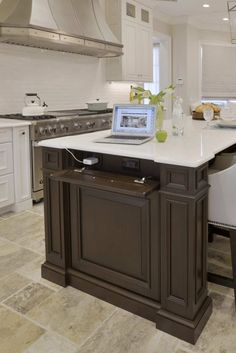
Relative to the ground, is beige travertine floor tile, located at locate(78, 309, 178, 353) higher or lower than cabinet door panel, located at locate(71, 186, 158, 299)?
lower

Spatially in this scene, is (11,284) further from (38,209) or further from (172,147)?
(38,209)

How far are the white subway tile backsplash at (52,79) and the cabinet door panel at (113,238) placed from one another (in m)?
2.66

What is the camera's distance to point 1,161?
3537mm

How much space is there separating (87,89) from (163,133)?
12.6 feet

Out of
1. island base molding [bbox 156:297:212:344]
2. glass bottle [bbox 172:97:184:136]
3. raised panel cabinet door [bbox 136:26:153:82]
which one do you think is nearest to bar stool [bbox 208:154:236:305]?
island base molding [bbox 156:297:212:344]

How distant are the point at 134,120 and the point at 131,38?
4.13 metres

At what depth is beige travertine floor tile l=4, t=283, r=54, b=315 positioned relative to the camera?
2098 millimetres

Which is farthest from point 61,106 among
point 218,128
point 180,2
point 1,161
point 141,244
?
point 141,244

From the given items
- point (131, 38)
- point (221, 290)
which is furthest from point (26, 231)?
point (131, 38)

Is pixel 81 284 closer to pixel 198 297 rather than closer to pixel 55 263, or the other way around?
pixel 55 263

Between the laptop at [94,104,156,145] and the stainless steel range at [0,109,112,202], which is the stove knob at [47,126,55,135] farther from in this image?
the laptop at [94,104,156,145]

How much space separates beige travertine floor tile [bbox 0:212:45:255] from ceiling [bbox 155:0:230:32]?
190 inches

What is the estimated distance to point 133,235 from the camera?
2012 mm

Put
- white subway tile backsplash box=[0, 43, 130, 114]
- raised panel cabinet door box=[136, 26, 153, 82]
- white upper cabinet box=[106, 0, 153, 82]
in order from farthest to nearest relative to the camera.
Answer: raised panel cabinet door box=[136, 26, 153, 82] → white upper cabinet box=[106, 0, 153, 82] → white subway tile backsplash box=[0, 43, 130, 114]
